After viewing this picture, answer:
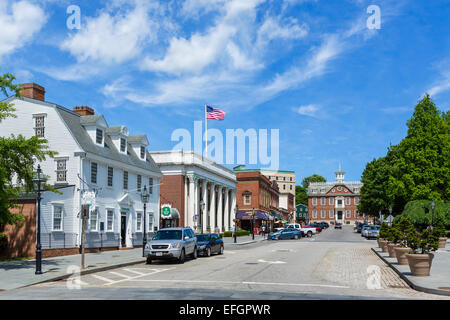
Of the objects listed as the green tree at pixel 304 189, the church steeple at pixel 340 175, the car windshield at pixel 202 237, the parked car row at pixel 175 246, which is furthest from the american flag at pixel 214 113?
the church steeple at pixel 340 175

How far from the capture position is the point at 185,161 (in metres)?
54.3

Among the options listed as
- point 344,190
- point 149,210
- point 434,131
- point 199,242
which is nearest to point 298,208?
point 344,190

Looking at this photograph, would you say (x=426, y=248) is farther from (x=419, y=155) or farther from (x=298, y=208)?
(x=298, y=208)

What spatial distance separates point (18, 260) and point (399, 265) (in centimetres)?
1914

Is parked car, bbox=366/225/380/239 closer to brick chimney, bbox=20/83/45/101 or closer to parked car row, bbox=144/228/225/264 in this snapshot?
parked car row, bbox=144/228/225/264

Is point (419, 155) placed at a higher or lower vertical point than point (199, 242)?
higher

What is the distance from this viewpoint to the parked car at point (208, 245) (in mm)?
28516

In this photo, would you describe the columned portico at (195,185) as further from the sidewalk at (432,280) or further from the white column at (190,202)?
the sidewalk at (432,280)

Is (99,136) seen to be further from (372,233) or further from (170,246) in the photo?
(372,233)

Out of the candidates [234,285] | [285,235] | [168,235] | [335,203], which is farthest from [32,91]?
[335,203]

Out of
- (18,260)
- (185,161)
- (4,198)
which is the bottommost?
(18,260)

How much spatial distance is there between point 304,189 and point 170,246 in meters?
154

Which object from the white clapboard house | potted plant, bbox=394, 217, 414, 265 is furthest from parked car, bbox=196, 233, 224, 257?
potted plant, bbox=394, 217, 414, 265

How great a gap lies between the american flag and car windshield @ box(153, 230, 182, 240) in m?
28.5
